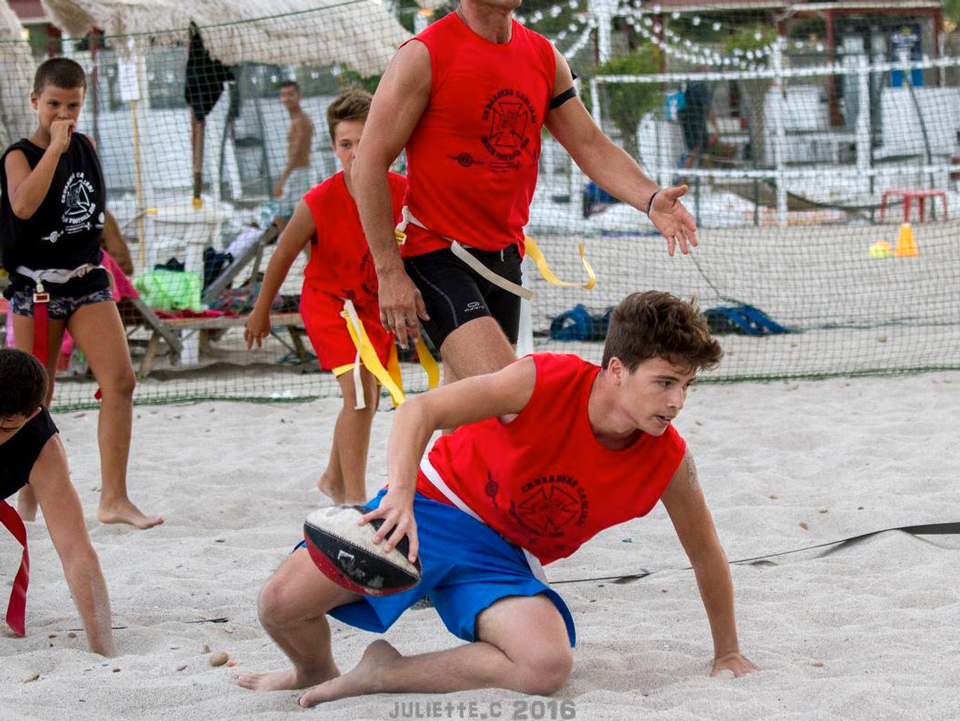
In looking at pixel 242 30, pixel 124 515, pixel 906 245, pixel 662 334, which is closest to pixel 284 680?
pixel 662 334

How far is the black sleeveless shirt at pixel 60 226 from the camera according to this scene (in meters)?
4.44

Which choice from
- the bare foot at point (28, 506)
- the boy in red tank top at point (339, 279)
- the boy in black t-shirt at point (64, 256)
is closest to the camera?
the boy in black t-shirt at point (64, 256)

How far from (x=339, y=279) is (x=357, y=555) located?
2327mm

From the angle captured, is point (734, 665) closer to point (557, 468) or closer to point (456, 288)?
point (557, 468)

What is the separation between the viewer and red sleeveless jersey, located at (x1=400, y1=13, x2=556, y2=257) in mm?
3389

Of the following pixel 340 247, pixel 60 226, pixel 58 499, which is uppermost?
pixel 60 226

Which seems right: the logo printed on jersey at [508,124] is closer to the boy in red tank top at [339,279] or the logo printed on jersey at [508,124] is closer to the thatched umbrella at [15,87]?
the boy in red tank top at [339,279]

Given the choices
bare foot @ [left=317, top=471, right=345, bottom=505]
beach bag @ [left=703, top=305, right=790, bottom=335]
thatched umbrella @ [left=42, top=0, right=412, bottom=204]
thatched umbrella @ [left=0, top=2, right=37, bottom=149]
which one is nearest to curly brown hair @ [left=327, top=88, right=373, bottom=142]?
bare foot @ [left=317, top=471, right=345, bottom=505]

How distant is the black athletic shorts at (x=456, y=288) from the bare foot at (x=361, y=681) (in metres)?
0.97

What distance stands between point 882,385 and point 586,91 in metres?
8.54

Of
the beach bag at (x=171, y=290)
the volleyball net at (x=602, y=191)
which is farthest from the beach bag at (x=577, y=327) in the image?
the beach bag at (x=171, y=290)

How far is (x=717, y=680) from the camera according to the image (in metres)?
2.84

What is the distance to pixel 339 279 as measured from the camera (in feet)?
15.0

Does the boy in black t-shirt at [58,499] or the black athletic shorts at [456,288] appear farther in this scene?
the black athletic shorts at [456,288]
